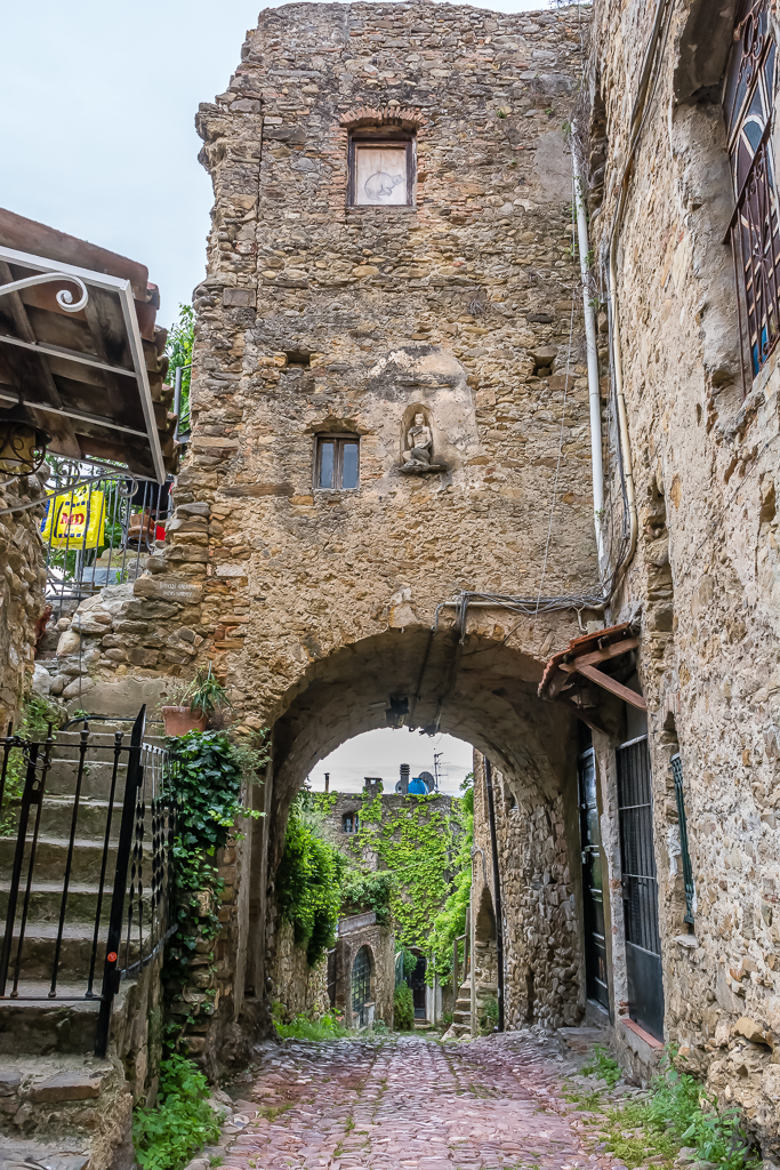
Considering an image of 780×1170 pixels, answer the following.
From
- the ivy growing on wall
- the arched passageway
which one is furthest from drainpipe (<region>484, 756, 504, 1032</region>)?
the ivy growing on wall

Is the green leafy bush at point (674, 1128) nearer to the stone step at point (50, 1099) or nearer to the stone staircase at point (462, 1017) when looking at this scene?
the stone step at point (50, 1099)

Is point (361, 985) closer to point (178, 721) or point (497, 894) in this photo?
point (497, 894)

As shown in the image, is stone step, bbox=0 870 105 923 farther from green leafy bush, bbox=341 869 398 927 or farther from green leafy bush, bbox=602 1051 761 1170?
green leafy bush, bbox=341 869 398 927

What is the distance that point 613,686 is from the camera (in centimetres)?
541

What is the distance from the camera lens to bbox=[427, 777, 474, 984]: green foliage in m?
16.8

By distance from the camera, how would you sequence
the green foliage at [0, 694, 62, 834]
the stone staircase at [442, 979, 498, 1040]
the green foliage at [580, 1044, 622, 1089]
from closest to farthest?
1. the green foliage at [0, 694, 62, 834]
2. the green foliage at [580, 1044, 622, 1089]
3. the stone staircase at [442, 979, 498, 1040]

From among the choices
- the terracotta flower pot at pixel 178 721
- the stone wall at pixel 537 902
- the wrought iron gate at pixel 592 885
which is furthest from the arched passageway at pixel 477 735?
the terracotta flower pot at pixel 178 721

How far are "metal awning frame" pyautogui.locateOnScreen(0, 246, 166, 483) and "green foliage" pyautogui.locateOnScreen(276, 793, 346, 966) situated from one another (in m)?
5.63

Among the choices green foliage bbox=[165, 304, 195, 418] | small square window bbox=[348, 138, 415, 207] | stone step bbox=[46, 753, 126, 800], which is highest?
green foliage bbox=[165, 304, 195, 418]

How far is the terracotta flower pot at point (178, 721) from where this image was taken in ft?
20.3

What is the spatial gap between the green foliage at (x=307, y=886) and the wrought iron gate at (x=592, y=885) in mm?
3077

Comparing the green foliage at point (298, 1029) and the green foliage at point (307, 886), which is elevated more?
the green foliage at point (307, 886)

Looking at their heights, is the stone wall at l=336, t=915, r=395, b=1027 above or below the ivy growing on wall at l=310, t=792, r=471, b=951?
below

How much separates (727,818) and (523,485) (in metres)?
3.73
